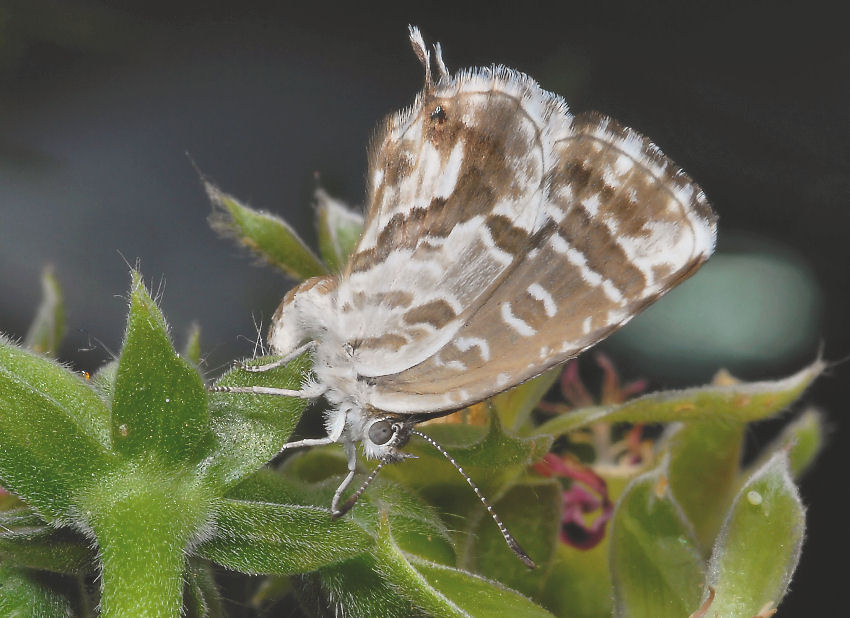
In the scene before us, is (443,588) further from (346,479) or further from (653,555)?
(653,555)

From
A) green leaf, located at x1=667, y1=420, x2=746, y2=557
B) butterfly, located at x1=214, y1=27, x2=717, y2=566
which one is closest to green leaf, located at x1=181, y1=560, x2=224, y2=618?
butterfly, located at x1=214, y1=27, x2=717, y2=566

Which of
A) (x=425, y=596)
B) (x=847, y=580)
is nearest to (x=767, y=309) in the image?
(x=847, y=580)

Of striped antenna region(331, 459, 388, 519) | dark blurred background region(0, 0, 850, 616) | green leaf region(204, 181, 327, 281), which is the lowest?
striped antenna region(331, 459, 388, 519)

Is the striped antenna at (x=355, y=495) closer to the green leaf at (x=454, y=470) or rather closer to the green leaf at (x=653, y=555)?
the green leaf at (x=454, y=470)

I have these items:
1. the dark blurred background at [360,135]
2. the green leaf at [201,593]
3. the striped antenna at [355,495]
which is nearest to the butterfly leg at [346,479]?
the striped antenna at [355,495]

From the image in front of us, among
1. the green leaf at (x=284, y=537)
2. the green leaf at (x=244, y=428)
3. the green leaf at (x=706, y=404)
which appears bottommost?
the green leaf at (x=284, y=537)

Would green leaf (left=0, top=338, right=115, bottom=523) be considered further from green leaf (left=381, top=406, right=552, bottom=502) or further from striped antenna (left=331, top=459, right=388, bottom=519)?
green leaf (left=381, top=406, right=552, bottom=502)

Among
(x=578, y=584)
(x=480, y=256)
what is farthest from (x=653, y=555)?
(x=480, y=256)
